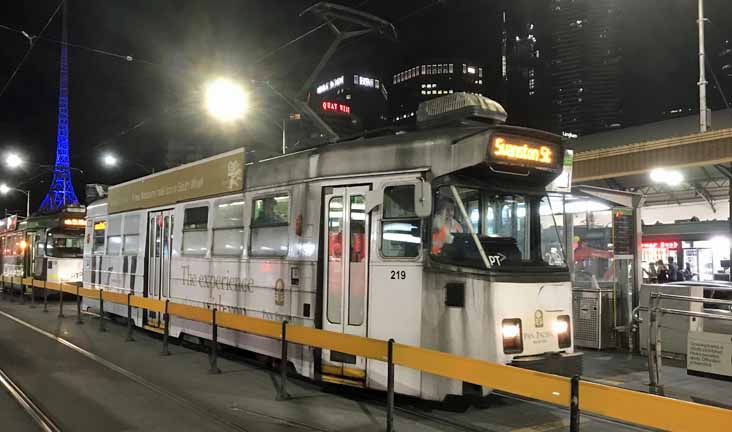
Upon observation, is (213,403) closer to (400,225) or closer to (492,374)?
(400,225)

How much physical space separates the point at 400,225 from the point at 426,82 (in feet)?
384

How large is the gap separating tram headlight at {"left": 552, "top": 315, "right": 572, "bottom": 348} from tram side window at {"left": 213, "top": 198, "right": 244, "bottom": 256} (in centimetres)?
491

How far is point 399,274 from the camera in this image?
6586mm

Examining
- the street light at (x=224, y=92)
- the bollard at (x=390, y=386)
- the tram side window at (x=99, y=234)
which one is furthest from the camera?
the street light at (x=224, y=92)

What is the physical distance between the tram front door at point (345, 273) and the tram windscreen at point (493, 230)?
1036mm

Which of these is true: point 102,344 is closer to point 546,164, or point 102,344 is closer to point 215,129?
point 546,164

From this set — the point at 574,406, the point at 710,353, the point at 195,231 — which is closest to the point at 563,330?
the point at 710,353

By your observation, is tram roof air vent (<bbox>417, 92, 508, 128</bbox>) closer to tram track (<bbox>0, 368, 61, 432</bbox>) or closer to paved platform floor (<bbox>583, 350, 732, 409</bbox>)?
paved platform floor (<bbox>583, 350, 732, 409</bbox>)

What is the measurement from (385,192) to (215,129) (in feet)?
218

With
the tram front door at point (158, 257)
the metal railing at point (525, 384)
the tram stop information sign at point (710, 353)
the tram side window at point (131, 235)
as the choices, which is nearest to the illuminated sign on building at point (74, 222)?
the tram side window at point (131, 235)

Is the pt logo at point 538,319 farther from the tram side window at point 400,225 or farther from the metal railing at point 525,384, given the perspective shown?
the tram side window at point 400,225

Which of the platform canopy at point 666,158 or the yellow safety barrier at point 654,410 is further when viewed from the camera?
the platform canopy at point 666,158

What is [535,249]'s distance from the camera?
7020 millimetres

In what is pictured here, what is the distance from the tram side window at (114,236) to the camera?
555 inches
